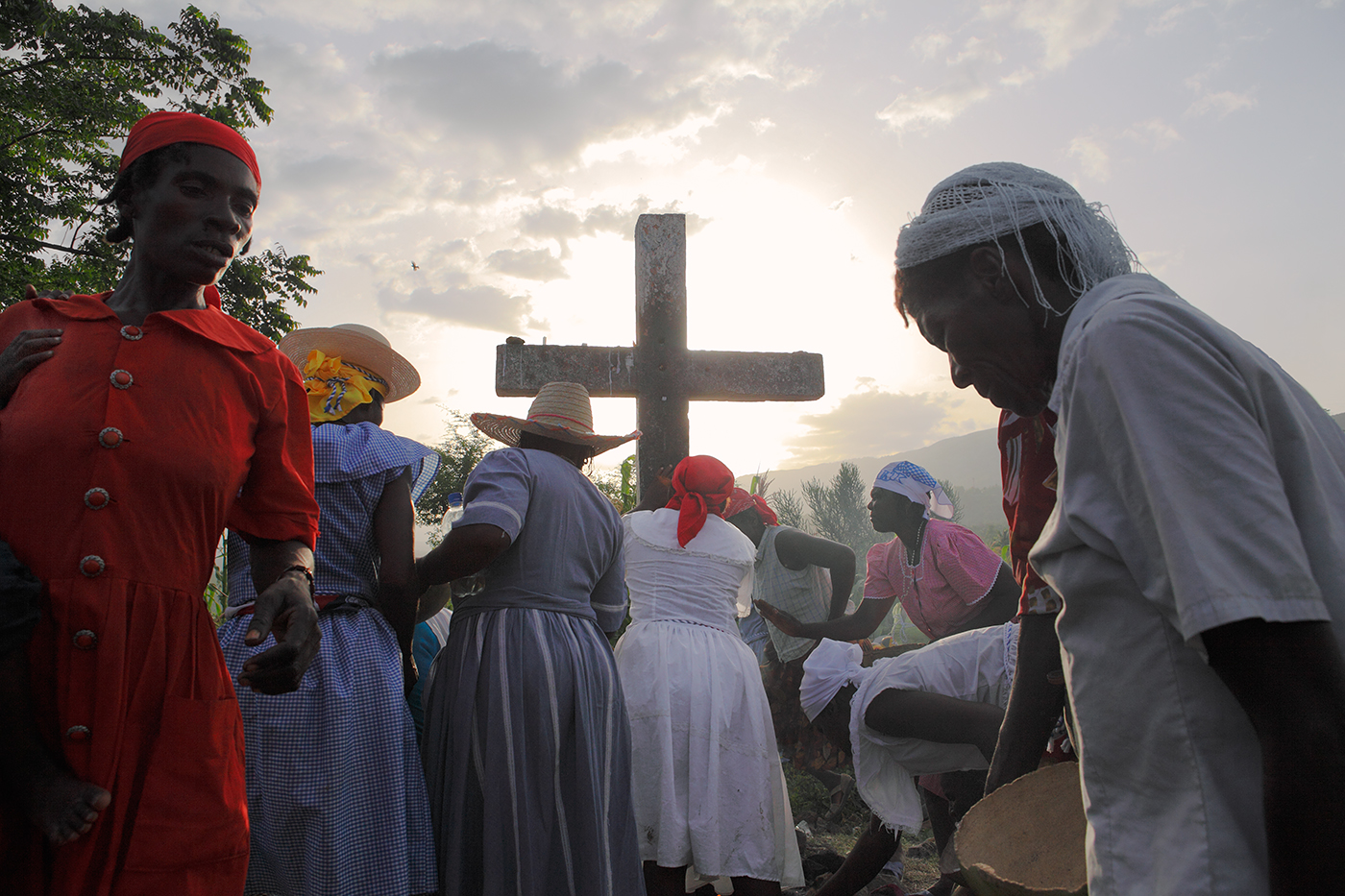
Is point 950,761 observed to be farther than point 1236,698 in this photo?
Yes

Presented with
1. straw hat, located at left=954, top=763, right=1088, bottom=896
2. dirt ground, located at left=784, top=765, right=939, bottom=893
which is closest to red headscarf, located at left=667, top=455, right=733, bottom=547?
dirt ground, located at left=784, top=765, right=939, bottom=893

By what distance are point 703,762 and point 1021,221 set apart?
8.98 ft

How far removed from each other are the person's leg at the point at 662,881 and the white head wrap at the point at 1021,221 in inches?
114

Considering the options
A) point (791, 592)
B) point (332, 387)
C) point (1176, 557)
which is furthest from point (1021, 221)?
point (791, 592)

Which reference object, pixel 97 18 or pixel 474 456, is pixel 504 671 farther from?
pixel 474 456

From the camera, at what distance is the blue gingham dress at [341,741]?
2.05 meters

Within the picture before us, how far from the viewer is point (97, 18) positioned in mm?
10906

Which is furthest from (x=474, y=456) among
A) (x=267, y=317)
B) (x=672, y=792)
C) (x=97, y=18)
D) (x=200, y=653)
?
(x=200, y=653)

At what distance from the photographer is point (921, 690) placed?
3.21m

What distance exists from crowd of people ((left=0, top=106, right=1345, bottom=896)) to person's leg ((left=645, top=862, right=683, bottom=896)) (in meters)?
0.03

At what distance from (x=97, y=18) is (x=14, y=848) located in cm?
1345

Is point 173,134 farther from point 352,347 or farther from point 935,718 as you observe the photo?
point 935,718

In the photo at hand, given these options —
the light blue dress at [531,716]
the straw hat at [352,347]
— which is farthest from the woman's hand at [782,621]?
the straw hat at [352,347]

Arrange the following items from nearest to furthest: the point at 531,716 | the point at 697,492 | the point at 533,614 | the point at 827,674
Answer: the point at 531,716 < the point at 533,614 < the point at 827,674 < the point at 697,492
